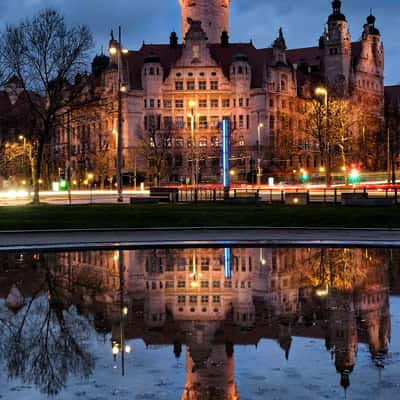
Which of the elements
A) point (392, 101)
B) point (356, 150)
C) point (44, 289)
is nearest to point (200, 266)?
point (44, 289)

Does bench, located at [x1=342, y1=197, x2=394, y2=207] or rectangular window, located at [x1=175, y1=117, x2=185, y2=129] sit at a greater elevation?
rectangular window, located at [x1=175, y1=117, x2=185, y2=129]

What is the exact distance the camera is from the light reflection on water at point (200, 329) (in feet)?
32.0

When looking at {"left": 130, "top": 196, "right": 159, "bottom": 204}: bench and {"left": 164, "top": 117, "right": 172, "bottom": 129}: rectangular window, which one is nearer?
{"left": 130, "top": 196, "right": 159, "bottom": 204}: bench

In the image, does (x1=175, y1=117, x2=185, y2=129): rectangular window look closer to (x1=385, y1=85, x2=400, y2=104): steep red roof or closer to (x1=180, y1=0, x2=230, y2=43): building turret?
(x1=180, y1=0, x2=230, y2=43): building turret

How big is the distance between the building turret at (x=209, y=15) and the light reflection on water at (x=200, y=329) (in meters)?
139

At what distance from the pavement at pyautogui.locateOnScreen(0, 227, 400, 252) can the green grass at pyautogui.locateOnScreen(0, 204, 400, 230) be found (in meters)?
2.19

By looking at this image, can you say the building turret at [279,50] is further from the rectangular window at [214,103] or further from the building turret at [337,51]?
the building turret at [337,51]

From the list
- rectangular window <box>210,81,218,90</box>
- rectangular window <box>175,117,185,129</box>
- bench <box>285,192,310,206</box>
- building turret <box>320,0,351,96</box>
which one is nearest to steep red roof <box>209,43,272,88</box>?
rectangular window <box>210,81,218,90</box>

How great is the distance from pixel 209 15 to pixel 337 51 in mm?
27638

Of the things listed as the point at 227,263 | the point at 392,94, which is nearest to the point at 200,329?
Answer: the point at 227,263

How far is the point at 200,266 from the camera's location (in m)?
20.7

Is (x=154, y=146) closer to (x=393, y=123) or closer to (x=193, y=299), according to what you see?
(x=393, y=123)

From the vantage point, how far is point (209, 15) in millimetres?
155750

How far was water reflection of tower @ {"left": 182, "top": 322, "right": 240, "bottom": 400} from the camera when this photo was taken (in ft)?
30.6
